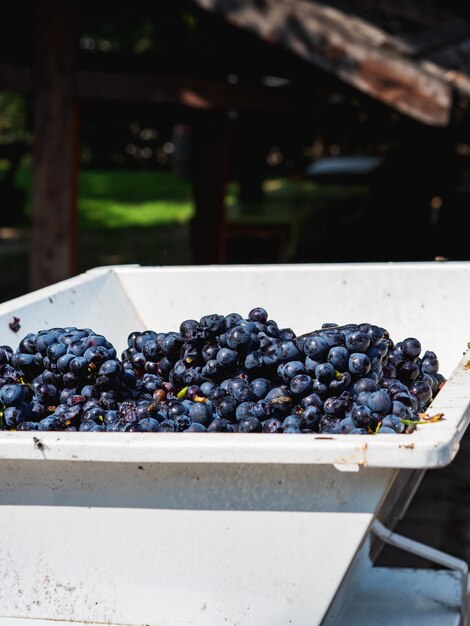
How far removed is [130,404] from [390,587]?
77 centimetres

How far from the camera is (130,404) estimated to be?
172 cm

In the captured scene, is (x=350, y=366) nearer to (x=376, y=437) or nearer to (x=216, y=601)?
(x=376, y=437)

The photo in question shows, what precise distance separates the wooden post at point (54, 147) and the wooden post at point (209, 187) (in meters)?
0.92

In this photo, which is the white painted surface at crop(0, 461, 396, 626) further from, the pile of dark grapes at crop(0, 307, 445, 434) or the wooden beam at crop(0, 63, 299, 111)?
the wooden beam at crop(0, 63, 299, 111)

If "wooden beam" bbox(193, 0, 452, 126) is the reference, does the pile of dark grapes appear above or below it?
below

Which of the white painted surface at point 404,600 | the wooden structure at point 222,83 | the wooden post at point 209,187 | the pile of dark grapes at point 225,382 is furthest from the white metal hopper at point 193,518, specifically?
the wooden post at point 209,187

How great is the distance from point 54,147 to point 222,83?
0.96m

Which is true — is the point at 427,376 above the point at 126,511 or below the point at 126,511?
above

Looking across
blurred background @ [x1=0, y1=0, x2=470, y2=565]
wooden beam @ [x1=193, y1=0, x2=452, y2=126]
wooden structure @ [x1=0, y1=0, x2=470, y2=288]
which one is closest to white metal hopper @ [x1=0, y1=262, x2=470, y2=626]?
blurred background @ [x1=0, y1=0, x2=470, y2=565]

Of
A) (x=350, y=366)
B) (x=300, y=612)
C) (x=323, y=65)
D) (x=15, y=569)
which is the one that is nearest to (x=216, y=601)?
(x=300, y=612)

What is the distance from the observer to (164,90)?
4.88 metres

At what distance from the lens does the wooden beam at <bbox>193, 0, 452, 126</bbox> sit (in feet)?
12.3

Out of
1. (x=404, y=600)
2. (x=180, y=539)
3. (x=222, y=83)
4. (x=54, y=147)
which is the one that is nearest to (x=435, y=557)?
(x=404, y=600)

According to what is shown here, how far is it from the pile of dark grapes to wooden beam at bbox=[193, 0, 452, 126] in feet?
6.59
